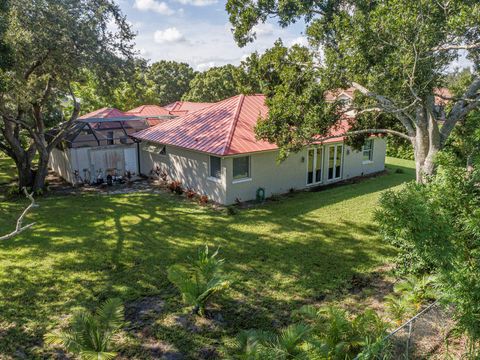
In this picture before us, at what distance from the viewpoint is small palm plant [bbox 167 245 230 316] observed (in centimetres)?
784

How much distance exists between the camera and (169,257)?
11.1m

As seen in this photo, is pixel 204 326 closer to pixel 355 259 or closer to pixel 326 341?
pixel 326 341

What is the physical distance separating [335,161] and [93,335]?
16928 mm

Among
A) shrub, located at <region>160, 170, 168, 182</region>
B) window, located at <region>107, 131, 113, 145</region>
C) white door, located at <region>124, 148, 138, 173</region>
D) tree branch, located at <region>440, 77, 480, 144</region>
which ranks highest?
tree branch, located at <region>440, 77, 480, 144</region>

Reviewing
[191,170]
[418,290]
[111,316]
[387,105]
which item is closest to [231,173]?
[191,170]

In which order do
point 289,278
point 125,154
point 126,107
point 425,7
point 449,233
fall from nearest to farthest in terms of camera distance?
1. point 449,233
2. point 425,7
3. point 289,278
4. point 125,154
5. point 126,107

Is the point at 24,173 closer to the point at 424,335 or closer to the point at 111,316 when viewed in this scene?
the point at 111,316

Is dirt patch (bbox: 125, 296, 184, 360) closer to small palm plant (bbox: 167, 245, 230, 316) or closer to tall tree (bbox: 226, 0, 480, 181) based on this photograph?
small palm plant (bbox: 167, 245, 230, 316)

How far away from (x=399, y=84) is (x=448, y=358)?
689cm

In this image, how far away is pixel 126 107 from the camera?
39781mm

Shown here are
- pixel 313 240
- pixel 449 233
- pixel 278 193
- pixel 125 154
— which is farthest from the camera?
pixel 125 154

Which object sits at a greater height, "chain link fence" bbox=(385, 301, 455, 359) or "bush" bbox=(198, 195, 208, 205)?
"bush" bbox=(198, 195, 208, 205)

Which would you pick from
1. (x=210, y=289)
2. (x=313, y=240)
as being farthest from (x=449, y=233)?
(x=313, y=240)

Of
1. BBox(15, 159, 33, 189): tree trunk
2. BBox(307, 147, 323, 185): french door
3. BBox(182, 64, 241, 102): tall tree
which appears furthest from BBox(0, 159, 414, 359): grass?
→ BBox(182, 64, 241, 102): tall tree
